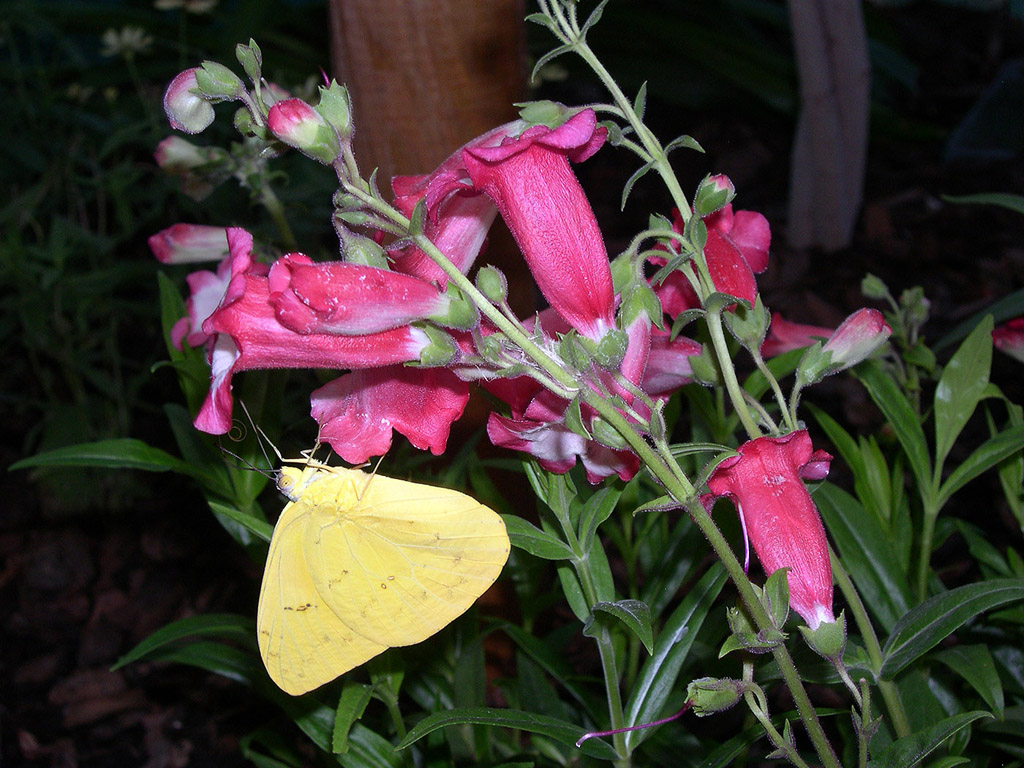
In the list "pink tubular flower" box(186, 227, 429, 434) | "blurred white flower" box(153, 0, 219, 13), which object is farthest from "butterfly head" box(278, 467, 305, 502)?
"blurred white flower" box(153, 0, 219, 13)

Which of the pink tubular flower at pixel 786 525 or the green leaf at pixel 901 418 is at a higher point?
the pink tubular flower at pixel 786 525

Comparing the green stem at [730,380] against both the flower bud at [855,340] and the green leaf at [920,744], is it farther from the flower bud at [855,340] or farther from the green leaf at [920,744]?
the green leaf at [920,744]

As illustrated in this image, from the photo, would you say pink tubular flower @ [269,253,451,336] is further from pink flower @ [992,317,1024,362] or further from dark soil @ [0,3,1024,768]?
dark soil @ [0,3,1024,768]

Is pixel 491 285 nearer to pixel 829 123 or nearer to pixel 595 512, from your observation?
pixel 595 512

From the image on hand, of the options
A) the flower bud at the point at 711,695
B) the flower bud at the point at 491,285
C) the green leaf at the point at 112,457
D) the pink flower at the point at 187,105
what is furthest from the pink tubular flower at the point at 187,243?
the flower bud at the point at 711,695

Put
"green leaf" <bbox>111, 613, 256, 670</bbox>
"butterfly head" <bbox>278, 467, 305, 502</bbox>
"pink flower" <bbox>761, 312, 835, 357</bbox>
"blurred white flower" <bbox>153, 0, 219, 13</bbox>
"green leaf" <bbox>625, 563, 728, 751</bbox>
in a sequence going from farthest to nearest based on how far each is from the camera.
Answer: "blurred white flower" <bbox>153, 0, 219, 13</bbox>, "pink flower" <bbox>761, 312, 835, 357</bbox>, "green leaf" <bbox>111, 613, 256, 670</bbox>, "green leaf" <bbox>625, 563, 728, 751</bbox>, "butterfly head" <bbox>278, 467, 305, 502</bbox>

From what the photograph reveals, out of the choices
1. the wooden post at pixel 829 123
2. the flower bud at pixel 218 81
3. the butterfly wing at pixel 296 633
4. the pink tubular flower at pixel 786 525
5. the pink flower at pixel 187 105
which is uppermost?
the flower bud at pixel 218 81

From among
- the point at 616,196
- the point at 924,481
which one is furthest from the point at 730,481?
the point at 616,196
